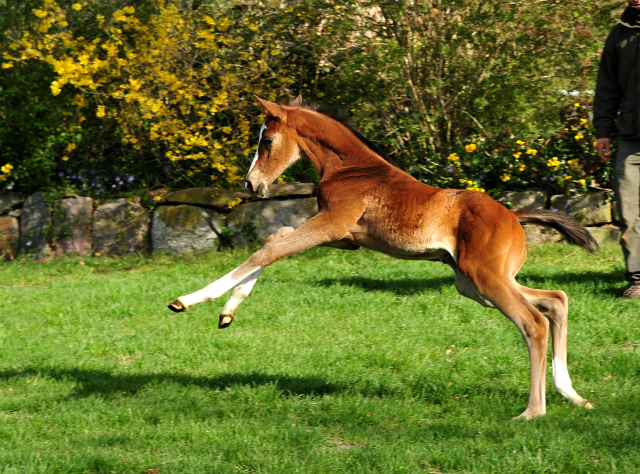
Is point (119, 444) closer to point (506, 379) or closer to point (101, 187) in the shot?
point (506, 379)

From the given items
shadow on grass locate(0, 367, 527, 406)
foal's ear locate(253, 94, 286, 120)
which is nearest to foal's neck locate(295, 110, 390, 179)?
foal's ear locate(253, 94, 286, 120)

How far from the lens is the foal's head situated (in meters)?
5.11

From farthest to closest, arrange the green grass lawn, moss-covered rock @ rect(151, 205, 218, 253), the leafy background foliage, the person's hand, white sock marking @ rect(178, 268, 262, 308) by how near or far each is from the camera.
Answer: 1. moss-covered rock @ rect(151, 205, 218, 253)
2. the leafy background foliage
3. the person's hand
4. white sock marking @ rect(178, 268, 262, 308)
5. the green grass lawn

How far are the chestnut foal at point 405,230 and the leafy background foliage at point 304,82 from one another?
4260 mm

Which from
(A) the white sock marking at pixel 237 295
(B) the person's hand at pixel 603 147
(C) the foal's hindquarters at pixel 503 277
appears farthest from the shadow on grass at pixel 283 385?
(B) the person's hand at pixel 603 147

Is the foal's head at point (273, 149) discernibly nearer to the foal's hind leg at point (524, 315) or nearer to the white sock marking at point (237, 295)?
the white sock marking at point (237, 295)

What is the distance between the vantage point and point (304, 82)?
1029 centimetres

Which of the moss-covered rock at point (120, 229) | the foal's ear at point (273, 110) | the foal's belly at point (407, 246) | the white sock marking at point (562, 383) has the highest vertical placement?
the foal's ear at point (273, 110)

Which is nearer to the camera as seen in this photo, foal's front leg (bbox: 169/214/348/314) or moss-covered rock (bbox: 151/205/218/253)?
foal's front leg (bbox: 169/214/348/314)

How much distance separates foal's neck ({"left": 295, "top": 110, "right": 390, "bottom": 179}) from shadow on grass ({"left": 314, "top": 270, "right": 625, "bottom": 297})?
270 centimetres

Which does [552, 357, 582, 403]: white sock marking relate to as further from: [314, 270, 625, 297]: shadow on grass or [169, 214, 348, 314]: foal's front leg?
[314, 270, 625, 297]: shadow on grass

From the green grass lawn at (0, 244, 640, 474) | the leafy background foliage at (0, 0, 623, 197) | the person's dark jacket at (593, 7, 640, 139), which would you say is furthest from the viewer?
the leafy background foliage at (0, 0, 623, 197)

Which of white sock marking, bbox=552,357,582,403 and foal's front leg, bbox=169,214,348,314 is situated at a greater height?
foal's front leg, bbox=169,214,348,314

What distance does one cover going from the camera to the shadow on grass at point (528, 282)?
741 cm
